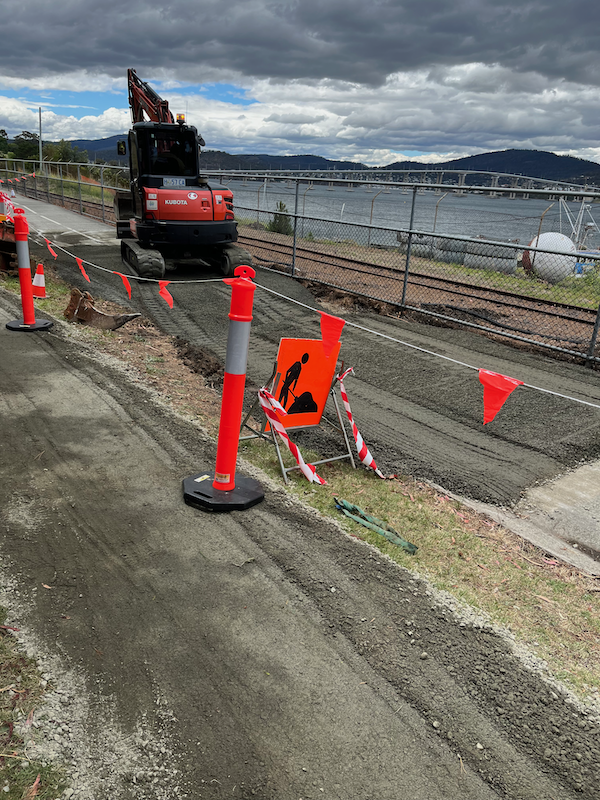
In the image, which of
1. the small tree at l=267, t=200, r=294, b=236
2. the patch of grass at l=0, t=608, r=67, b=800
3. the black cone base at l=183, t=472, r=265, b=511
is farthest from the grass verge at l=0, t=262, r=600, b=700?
the small tree at l=267, t=200, r=294, b=236

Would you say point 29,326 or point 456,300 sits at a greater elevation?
point 456,300

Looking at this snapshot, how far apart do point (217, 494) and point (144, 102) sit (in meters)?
14.6

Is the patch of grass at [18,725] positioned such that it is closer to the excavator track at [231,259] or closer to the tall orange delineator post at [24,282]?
the tall orange delineator post at [24,282]

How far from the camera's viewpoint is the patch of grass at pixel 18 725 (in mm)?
2373

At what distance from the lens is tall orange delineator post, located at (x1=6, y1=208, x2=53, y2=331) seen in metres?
8.34

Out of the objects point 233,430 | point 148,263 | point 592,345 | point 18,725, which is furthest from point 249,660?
point 148,263

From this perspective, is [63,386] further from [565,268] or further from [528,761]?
[565,268]

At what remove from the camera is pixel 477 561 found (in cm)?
432

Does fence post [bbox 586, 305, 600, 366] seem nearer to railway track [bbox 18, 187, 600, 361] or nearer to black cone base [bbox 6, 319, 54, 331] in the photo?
railway track [bbox 18, 187, 600, 361]

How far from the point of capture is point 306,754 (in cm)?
260

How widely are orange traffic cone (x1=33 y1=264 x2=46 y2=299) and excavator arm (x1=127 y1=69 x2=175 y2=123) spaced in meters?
6.93

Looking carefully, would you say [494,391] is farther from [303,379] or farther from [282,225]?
[282,225]

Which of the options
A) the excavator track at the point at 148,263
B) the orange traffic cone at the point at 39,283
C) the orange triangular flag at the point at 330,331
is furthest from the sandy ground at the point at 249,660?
the excavator track at the point at 148,263

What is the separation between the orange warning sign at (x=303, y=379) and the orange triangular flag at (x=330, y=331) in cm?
3
